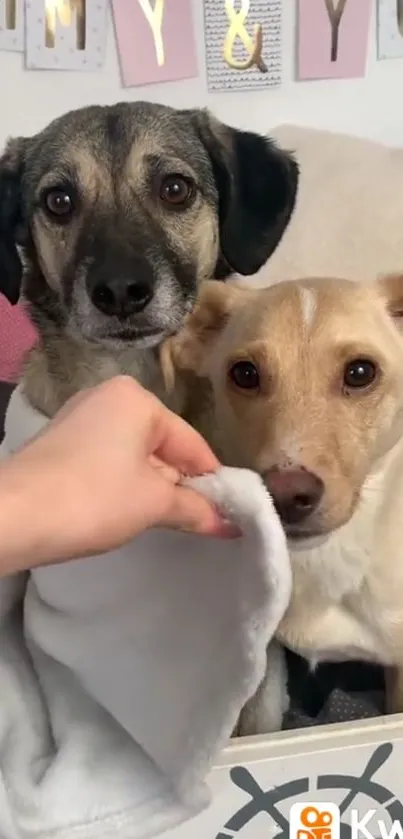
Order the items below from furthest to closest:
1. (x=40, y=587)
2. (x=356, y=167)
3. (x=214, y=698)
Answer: (x=356, y=167) < (x=40, y=587) < (x=214, y=698)

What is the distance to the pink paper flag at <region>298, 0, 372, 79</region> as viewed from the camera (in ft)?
4.20

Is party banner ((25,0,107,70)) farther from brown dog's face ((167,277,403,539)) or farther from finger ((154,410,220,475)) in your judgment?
finger ((154,410,220,475))

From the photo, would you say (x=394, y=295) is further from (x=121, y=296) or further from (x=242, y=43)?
(x=242, y=43)

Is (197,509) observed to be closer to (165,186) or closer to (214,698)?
(214,698)

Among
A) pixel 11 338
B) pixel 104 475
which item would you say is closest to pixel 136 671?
pixel 104 475

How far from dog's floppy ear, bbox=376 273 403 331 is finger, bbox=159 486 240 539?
359 mm

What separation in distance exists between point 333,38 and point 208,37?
19 centimetres

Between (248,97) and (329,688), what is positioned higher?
(248,97)

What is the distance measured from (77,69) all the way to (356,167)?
0.40 m

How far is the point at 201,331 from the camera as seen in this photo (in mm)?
854

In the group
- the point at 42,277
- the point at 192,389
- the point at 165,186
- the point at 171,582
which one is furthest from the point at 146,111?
the point at 171,582

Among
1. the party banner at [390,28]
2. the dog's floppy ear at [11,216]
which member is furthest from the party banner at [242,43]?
the dog's floppy ear at [11,216]

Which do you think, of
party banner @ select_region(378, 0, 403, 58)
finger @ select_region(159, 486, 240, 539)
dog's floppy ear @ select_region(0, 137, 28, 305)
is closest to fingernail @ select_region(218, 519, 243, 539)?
finger @ select_region(159, 486, 240, 539)

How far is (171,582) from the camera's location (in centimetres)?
64
